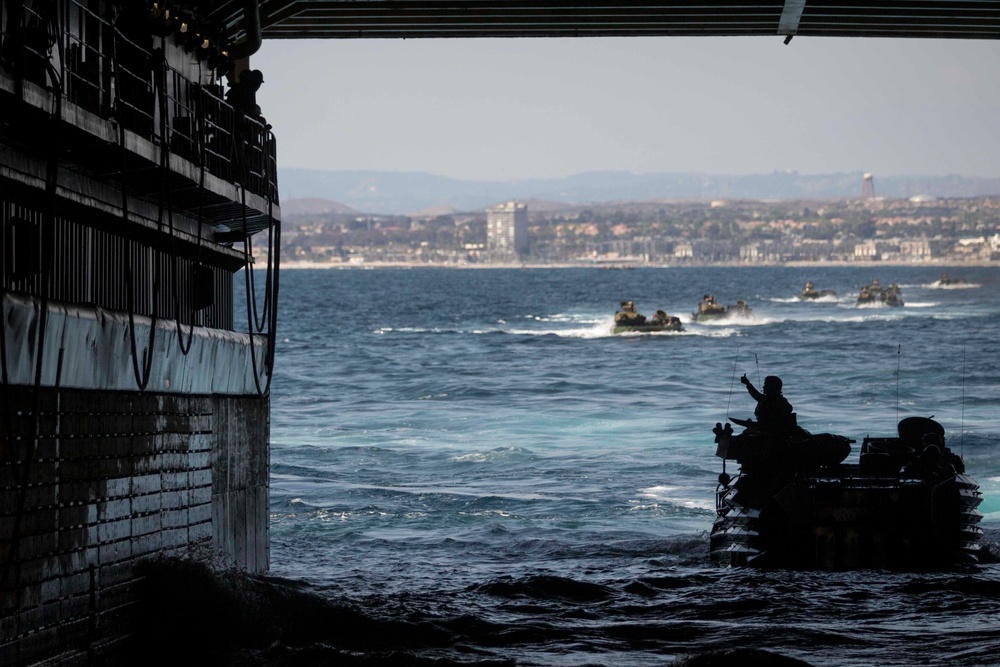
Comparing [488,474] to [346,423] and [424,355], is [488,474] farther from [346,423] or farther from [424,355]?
[424,355]

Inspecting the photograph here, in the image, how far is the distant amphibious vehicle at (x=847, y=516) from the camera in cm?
2077

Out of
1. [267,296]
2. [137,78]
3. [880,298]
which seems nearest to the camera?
[137,78]

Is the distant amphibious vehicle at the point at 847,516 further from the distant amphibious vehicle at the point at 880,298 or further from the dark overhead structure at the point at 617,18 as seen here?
the distant amphibious vehicle at the point at 880,298

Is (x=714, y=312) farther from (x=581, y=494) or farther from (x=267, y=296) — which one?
(x=267, y=296)

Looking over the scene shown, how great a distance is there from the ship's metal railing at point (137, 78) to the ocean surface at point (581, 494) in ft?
17.9

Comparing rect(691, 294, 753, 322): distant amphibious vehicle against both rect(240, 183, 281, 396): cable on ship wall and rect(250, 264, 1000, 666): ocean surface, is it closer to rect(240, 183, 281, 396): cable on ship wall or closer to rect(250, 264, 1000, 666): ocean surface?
rect(250, 264, 1000, 666): ocean surface

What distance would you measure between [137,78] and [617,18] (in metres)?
11.4

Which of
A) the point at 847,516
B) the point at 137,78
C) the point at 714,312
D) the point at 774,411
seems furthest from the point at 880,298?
the point at 137,78

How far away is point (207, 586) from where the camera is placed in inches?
638

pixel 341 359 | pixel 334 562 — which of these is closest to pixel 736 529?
pixel 334 562

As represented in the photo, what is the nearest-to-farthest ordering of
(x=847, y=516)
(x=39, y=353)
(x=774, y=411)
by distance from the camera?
(x=39, y=353)
(x=847, y=516)
(x=774, y=411)

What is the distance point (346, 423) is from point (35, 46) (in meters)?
32.4

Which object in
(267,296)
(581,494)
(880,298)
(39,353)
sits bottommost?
(581,494)

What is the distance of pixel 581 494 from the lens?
31.7 metres
